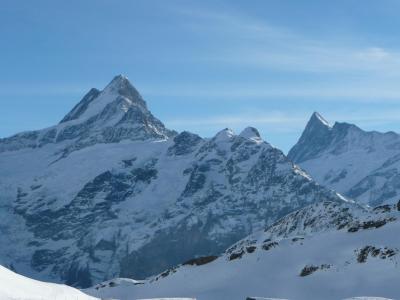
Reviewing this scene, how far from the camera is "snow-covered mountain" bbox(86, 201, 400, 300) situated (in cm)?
4006

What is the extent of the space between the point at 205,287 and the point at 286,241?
8.80 m

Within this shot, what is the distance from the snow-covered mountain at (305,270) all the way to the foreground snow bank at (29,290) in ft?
46.5

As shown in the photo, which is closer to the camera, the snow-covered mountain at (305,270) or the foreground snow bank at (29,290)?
the foreground snow bank at (29,290)

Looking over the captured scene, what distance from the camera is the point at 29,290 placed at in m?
27.8

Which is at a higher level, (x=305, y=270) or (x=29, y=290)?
(x=29, y=290)

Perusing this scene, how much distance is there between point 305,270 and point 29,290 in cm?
2176

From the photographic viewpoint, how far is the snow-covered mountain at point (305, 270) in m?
40.1

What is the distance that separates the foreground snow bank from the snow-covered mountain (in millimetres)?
14161

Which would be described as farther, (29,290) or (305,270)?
(305,270)

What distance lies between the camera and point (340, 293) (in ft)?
128

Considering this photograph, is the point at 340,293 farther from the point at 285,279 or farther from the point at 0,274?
the point at 0,274

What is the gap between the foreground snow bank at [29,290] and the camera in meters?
26.0

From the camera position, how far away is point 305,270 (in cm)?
4522

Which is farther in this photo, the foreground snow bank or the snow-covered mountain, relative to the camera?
the snow-covered mountain
